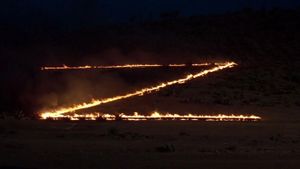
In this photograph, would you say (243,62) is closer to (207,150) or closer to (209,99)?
(209,99)

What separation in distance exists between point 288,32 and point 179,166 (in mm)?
33536

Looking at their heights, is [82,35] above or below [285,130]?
above

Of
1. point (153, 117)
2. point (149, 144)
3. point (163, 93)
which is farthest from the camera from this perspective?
point (163, 93)

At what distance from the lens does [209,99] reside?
80.6ft

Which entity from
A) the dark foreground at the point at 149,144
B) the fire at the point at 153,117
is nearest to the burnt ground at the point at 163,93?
the dark foreground at the point at 149,144

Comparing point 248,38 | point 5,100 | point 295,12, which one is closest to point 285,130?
point 5,100

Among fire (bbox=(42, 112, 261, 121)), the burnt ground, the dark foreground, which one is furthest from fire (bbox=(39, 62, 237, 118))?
the dark foreground

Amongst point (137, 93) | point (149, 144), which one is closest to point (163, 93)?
point (137, 93)

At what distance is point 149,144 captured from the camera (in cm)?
1535

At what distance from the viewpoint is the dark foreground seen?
41.1 ft

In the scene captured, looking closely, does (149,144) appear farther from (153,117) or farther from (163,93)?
(163,93)

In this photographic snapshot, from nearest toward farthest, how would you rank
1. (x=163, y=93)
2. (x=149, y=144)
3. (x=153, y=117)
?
(x=149, y=144) < (x=153, y=117) < (x=163, y=93)

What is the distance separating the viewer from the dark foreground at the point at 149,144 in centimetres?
1254

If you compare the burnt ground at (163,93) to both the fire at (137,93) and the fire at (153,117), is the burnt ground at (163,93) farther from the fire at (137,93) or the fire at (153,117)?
the fire at (153,117)
